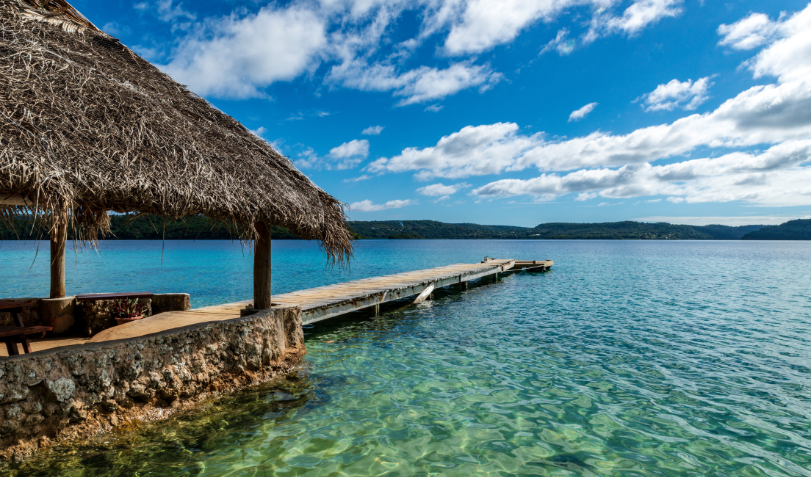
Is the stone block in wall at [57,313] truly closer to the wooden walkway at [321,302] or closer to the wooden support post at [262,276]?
the wooden walkway at [321,302]

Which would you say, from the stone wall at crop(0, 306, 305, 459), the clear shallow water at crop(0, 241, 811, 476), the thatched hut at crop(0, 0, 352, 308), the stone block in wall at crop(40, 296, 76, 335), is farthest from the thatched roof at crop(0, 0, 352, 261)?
the clear shallow water at crop(0, 241, 811, 476)

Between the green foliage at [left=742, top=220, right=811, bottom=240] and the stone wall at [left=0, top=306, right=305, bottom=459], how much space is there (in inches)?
7455

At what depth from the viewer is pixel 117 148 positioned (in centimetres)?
507

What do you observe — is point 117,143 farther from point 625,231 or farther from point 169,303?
point 625,231

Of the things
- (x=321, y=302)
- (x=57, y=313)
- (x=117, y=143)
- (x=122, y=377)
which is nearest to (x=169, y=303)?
(x=57, y=313)

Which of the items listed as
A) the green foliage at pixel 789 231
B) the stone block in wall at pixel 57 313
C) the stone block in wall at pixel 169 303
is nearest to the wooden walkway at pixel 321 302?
the stone block in wall at pixel 169 303

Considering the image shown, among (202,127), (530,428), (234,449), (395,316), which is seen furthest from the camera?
(395,316)

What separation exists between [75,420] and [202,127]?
14.8 ft

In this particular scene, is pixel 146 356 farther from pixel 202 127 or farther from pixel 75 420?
pixel 202 127

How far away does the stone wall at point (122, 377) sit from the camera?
13.2 feet

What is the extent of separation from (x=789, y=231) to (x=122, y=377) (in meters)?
208

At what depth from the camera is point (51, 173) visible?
418 centimetres

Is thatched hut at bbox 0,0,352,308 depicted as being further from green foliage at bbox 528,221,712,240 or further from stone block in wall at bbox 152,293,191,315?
green foliage at bbox 528,221,712,240

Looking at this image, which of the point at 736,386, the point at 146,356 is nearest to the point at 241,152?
the point at 146,356
